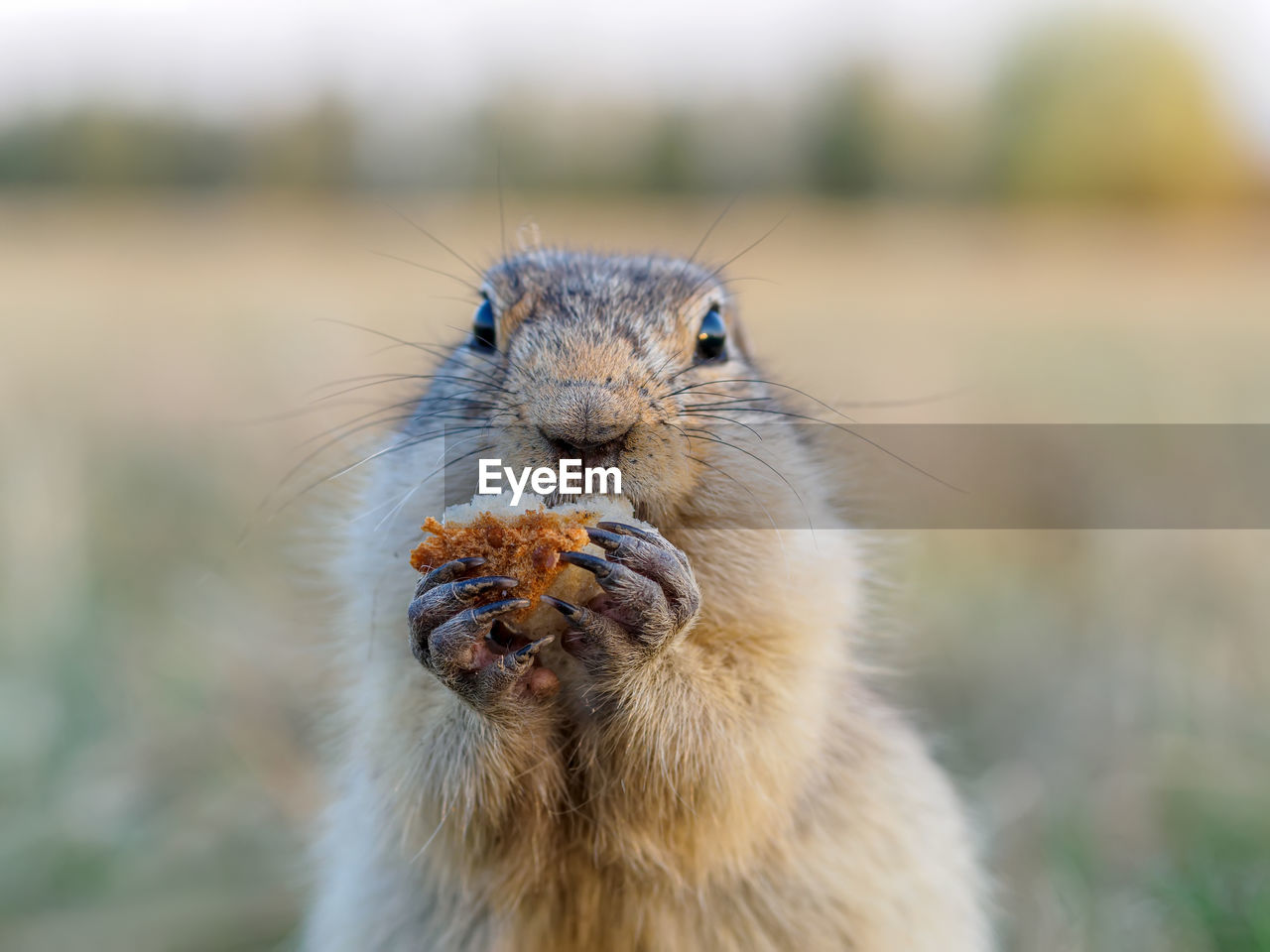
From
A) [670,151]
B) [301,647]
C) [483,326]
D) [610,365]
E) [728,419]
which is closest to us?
[610,365]

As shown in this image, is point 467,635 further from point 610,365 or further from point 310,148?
point 310,148

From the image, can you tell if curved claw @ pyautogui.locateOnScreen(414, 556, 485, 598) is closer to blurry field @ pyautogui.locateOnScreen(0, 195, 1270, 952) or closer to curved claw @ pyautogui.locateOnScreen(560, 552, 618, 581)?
curved claw @ pyautogui.locateOnScreen(560, 552, 618, 581)

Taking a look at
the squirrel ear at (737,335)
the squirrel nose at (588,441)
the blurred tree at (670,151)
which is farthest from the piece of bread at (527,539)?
the blurred tree at (670,151)

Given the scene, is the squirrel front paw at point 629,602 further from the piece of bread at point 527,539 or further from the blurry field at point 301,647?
the blurry field at point 301,647

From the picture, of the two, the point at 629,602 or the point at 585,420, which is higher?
the point at 585,420

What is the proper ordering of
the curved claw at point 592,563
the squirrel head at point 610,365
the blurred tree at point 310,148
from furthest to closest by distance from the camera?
the blurred tree at point 310,148, the squirrel head at point 610,365, the curved claw at point 592,563

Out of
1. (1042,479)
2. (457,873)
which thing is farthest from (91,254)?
(457,873)

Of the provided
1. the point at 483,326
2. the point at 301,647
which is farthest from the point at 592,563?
the point at 301,647

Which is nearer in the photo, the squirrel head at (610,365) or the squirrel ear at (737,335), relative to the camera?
the squirrel head at (610,365)

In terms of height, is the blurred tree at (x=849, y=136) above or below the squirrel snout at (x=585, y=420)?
above
